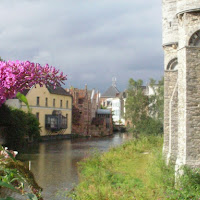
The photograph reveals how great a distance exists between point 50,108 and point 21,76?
46.0 m

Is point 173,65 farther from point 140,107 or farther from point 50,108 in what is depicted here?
point 50,108

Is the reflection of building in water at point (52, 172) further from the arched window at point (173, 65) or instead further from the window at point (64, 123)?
the window at point (64, 123)

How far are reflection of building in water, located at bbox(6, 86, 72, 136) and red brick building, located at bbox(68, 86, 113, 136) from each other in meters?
2.79

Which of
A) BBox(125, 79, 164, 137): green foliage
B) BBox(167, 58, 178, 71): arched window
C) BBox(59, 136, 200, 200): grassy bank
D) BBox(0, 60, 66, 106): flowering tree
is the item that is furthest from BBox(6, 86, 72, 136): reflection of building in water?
BBox(0, 60, 66, 106): flowering tree

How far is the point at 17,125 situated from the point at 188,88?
2315 centimetres

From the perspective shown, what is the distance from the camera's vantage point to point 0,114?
30.5 meters

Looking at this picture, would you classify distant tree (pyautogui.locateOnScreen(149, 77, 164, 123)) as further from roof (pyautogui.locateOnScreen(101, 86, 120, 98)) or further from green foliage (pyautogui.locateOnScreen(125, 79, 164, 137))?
roof (pyautogui.locateOnScreen(101, 86, 120, 98))

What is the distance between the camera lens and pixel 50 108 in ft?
156

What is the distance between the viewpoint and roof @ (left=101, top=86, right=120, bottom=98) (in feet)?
335

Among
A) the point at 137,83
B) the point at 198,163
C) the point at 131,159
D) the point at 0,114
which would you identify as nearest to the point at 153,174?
the point at 198,163

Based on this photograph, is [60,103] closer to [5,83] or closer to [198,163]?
[198,163]

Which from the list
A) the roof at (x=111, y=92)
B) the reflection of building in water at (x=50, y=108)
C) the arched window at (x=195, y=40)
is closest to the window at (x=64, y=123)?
the reflection of building in water at (x=50, y=108)

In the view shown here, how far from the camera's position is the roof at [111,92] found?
102 meters

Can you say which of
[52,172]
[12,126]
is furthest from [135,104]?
[52,172]
